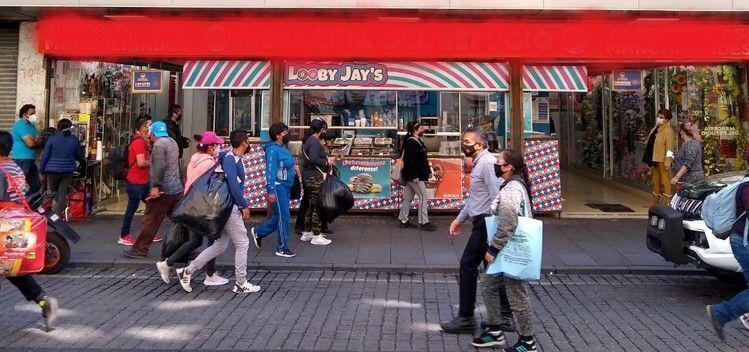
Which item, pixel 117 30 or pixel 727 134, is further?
pixel 727 134

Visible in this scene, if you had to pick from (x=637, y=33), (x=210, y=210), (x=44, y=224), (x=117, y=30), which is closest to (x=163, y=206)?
(x=210, y=210)

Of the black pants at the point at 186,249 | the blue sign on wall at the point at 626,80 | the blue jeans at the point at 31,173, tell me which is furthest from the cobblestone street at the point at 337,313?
the blue sign on wall at the point at 626,80

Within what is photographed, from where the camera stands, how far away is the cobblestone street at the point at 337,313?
5094 mm

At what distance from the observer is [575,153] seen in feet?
63.3

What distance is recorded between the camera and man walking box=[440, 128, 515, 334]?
17.5 feet

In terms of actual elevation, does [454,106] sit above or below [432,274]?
above

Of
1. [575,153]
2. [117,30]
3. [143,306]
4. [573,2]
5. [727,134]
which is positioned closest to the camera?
[143,306]

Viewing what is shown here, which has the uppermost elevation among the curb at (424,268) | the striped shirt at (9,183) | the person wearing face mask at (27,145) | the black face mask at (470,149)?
the person wearing face mask at (27,145)

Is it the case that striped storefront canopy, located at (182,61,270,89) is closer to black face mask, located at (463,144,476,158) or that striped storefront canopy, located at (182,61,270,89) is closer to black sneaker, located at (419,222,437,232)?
black sneaker, located at (419,222,437,232)

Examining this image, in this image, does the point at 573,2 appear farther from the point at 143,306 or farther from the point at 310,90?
the point at 143,306

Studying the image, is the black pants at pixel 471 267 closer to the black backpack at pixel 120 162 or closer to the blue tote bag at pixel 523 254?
the blue tote bag at pixel 523 254

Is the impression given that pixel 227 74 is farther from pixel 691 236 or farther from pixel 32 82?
pixel 691 236

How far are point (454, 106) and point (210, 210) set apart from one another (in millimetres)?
6210

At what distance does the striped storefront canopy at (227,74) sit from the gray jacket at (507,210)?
721 centimetres
